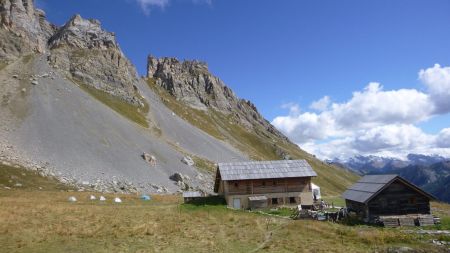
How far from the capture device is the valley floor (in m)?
24.9

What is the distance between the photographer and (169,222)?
→ 34406mm

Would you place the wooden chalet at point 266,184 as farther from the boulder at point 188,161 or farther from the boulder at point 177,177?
the boulder at point 188,161

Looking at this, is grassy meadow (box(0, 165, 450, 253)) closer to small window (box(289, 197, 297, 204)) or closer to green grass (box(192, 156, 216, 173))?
small window (box(289, 197, 297, 204))

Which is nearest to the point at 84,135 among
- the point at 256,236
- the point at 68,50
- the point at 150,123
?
the point at 150,123

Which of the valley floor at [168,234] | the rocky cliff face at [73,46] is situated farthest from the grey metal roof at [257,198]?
the rocky cliff face at [73,46]

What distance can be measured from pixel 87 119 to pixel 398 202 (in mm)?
76025

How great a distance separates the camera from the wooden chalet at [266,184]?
179ft

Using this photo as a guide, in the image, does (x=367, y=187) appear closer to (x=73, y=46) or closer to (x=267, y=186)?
(x=267, y=186)

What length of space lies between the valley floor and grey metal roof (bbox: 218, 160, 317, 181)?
1621 cm

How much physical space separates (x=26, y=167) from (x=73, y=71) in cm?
7776

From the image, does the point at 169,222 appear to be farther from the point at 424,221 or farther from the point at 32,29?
the point at 32,29

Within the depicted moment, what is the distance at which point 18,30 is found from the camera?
13650cm

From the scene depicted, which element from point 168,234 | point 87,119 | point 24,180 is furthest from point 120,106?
point 168,234

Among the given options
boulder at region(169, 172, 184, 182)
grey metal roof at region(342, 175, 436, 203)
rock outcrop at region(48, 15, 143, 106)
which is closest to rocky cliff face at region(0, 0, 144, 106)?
rock outcrop at region(48, 15, 143, 106)
